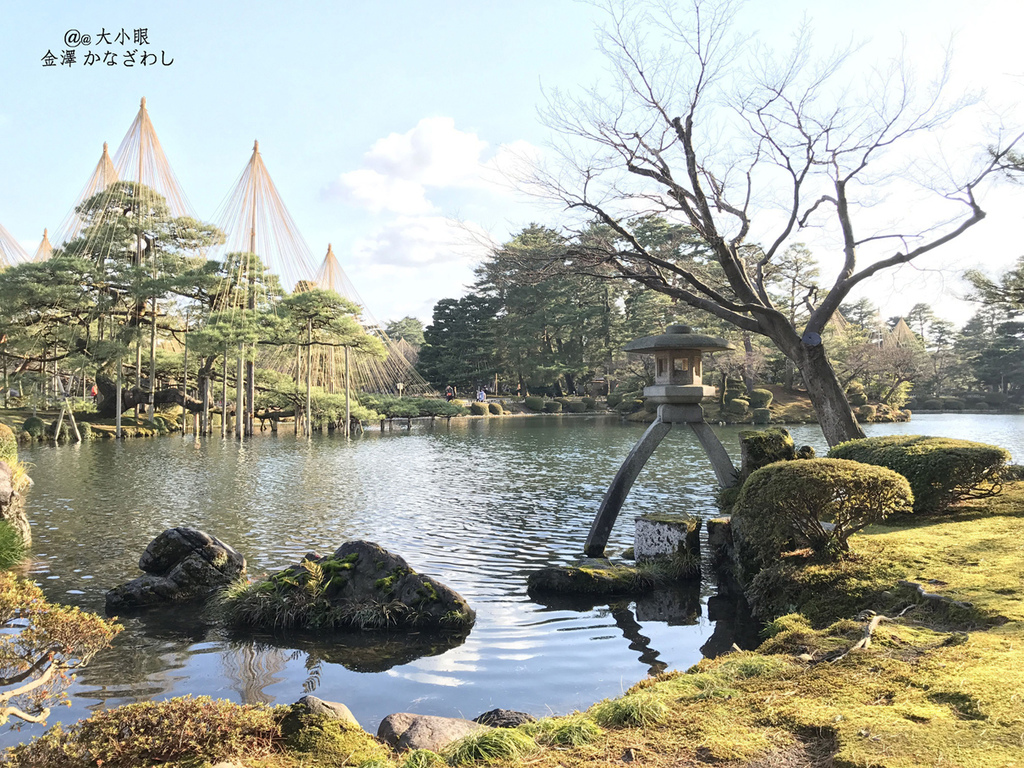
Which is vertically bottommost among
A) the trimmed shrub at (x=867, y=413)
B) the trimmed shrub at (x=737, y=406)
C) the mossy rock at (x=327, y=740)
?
the mossy rock at (x=327, y=740)

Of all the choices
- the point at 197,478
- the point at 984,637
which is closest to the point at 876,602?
the point at 984,637

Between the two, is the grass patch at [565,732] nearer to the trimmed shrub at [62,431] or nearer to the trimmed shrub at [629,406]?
the trimmed shrub at [62,431]

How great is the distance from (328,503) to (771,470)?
9262 mm

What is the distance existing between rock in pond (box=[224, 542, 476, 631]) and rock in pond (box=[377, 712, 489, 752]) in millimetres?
2324

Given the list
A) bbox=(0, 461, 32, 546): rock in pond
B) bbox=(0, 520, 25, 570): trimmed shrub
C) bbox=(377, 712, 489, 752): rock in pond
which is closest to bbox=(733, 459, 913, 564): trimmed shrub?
bbox=(377, 712, 489, 752): rock in pond

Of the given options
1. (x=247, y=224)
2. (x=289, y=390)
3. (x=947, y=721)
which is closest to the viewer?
(x=947, y=721)

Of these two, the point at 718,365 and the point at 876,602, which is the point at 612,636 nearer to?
the point at 876,602

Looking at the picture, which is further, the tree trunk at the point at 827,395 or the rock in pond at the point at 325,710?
the tree trunk at the point at 827,395

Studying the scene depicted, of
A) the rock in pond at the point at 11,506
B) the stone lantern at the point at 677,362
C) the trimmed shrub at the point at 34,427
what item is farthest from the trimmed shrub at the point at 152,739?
the trimmed shrub at the point at 34,427

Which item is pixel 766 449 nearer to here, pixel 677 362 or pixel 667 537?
pixel 677 362

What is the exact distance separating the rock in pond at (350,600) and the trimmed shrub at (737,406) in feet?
112

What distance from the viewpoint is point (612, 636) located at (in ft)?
21.3

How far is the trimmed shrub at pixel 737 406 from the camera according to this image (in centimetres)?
3844

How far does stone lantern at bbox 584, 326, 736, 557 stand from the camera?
969cm
